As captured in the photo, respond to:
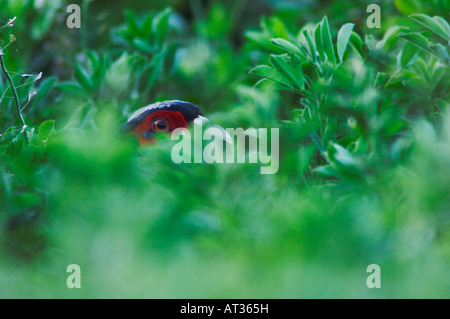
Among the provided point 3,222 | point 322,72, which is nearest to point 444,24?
point 322,72

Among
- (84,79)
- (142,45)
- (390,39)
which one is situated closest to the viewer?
(390,39)

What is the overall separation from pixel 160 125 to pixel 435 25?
482mm

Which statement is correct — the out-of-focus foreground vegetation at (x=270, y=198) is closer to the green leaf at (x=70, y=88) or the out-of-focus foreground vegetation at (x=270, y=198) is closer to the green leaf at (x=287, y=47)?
the green leaf at (x=287, y=47)

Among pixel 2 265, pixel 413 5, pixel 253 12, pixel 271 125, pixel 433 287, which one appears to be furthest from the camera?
pixel 253 12

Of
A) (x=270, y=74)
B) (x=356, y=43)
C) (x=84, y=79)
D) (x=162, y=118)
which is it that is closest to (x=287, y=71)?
(x=270, y=74)

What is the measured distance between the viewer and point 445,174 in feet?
1.94

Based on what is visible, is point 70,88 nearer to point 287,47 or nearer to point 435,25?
point 287,47

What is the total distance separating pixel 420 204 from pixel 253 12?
1935mm

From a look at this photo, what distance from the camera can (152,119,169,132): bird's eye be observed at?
3.56 ft

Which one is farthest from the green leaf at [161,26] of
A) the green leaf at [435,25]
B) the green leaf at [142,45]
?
the green leaf at [435,25]

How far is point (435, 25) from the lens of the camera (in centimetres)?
87

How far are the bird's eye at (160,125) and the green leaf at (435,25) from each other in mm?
451

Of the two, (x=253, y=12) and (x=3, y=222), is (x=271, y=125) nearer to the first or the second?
(x=3, y=222)
